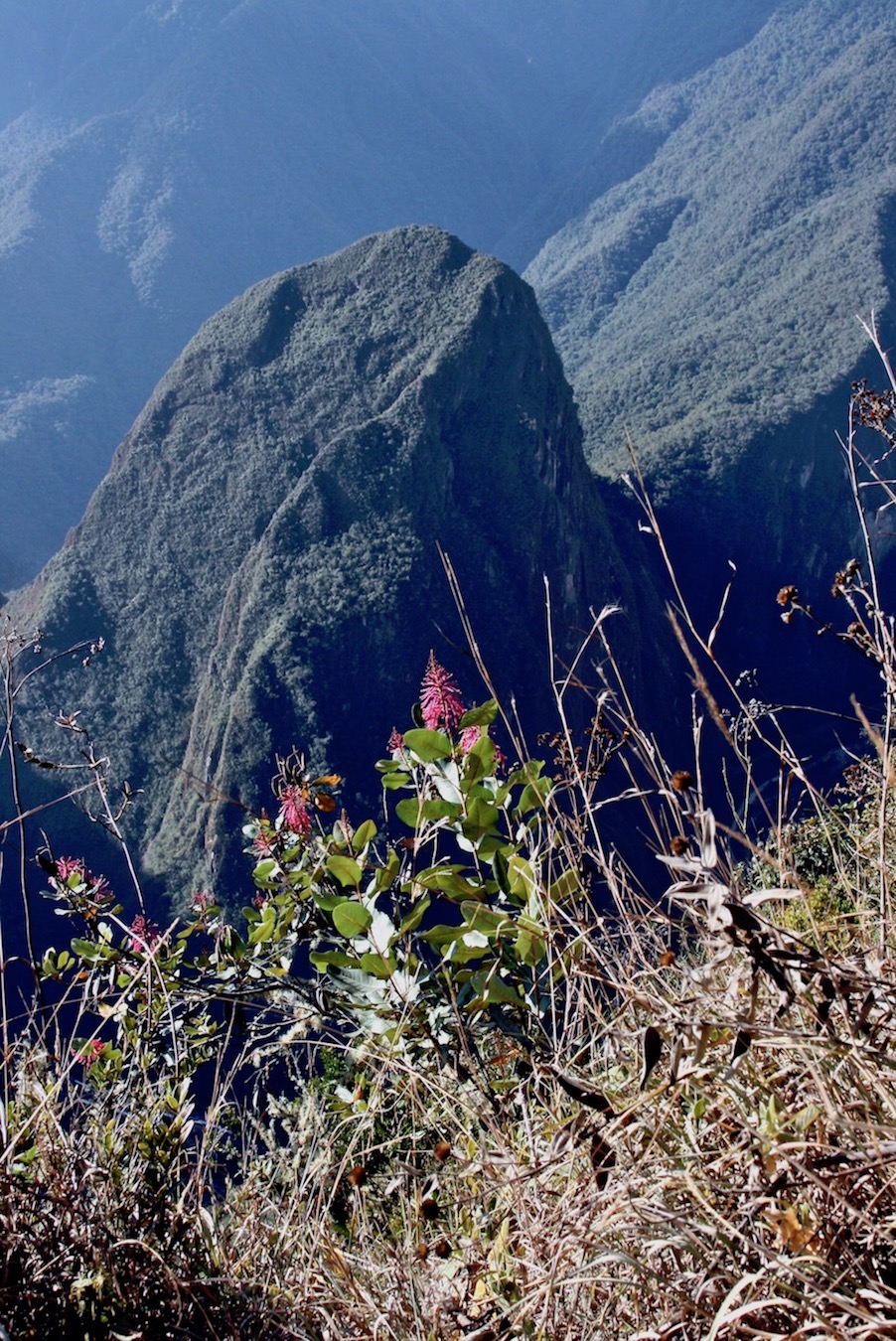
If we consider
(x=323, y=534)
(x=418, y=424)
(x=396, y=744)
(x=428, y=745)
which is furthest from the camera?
(x=418, y=424)

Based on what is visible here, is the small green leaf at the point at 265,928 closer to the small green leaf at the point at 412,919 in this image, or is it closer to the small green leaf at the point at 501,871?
the small green leaf at the point at 412,919

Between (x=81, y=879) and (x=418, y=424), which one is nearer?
(x=81, y=879)

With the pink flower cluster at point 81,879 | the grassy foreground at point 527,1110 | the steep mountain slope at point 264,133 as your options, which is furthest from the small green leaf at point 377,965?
the steep mountain slope at point 264,133

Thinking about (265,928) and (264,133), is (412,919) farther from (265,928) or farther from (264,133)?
(264,133)

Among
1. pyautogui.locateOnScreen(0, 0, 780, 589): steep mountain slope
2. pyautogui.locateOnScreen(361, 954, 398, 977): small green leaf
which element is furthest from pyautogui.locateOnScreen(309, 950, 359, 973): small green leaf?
pyautogui.locateOnScreen(0, 0, 780, 589): steep mountain slope

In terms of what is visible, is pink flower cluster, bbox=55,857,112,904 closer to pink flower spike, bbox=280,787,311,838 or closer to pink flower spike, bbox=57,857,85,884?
pink flower spike, bbox=57,857,85,884

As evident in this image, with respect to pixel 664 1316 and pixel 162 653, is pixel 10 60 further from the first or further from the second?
pixel 664 1316

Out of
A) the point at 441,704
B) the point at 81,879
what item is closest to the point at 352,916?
the point at 441,704
